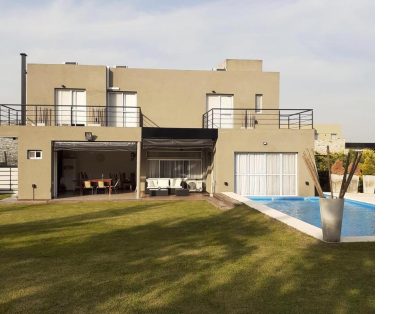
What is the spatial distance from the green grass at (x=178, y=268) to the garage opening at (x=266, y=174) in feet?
25.9

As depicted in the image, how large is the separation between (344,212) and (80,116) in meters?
14.0

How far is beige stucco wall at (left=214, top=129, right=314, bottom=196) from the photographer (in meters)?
19.6

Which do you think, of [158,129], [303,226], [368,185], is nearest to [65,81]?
[158,129]

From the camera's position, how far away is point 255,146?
19938mm

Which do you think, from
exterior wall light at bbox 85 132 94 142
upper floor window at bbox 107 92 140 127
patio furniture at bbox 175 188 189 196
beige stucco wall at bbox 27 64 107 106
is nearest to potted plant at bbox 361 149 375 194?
patio furniture at bbox 175 188 189 196

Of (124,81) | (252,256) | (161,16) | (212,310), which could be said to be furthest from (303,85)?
(212,310)

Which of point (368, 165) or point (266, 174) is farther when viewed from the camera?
point (368, 165)

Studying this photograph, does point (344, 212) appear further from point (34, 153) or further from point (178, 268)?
point (34, 153)

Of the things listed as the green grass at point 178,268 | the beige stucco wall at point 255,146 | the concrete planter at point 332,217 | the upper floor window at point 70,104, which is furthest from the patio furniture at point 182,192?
the concrete planter at point 332,217

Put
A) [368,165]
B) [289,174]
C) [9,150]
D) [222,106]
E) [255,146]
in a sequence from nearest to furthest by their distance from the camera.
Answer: [255,146] → [289,174] → [368,165] → [222,106] → [9,150]

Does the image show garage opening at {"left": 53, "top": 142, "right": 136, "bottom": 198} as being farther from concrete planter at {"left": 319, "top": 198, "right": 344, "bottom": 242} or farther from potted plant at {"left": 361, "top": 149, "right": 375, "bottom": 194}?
concrete planter at {"left": 319, "top": 198, "right": 344, "bottom": 242}

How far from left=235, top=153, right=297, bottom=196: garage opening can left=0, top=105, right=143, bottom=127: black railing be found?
6.33m

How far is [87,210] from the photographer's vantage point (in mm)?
14898
